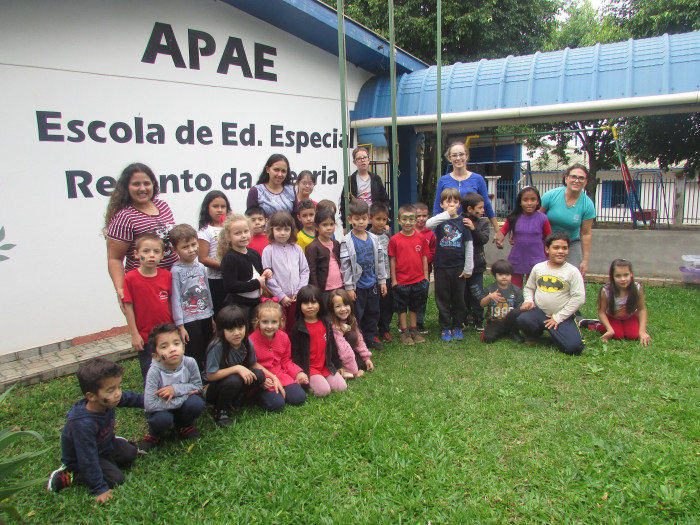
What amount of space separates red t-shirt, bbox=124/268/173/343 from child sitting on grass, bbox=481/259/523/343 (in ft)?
10.4

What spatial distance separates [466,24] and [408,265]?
11.3 m

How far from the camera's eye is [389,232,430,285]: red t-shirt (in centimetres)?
514

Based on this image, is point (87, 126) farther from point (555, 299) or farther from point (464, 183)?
point (555, 299)

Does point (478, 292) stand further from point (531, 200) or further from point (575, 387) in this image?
point (575, 387)

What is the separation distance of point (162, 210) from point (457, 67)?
603 centimetres

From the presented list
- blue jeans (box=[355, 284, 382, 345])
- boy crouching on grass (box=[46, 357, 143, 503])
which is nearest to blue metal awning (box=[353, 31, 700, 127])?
blue jeans (box=[355, 284, 382, 345])

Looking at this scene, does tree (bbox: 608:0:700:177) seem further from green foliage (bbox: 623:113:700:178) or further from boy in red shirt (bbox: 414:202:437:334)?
boy in red shirt (bbox: 414:202:437:334)

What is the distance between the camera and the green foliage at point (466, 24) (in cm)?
1381

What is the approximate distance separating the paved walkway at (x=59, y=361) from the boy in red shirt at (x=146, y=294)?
5.21 feet

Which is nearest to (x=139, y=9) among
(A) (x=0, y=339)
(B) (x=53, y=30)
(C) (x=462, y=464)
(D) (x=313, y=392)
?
(B) (x=53, y=30)

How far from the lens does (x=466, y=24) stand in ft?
45.4

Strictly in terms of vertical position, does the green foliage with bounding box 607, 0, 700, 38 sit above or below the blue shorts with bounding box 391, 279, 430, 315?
above

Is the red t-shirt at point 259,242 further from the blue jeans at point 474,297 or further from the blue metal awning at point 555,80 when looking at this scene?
the blue metal awning at point 555,80

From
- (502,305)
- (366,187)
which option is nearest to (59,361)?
(366,187)
